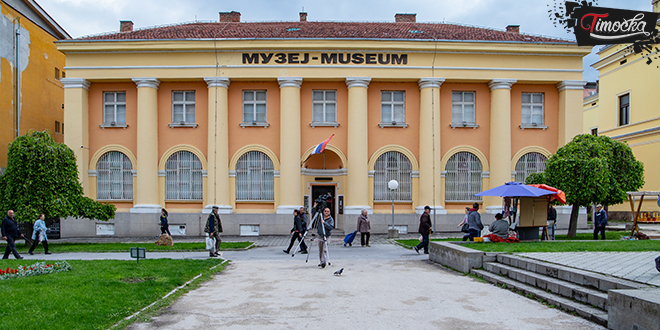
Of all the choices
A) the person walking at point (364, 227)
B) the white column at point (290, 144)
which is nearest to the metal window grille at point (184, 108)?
the white column at point (290, 144)

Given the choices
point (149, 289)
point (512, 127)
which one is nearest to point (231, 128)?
point (512, 127)

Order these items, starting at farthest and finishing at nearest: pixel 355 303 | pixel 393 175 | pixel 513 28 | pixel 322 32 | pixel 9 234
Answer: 1. pixel 513 28
2. pixel 322 32
3. pixel 393 175
4. pixel 9 234
5. pixel 355 303

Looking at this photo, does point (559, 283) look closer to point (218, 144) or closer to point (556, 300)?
point (556, 300)

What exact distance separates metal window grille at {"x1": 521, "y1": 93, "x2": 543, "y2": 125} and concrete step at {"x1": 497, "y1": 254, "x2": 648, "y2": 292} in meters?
16.8

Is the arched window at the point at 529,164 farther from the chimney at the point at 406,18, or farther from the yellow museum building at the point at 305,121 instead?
the chimney at the point at 406,18

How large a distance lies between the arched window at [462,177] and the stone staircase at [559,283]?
46.6 ft

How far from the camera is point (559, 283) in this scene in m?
8.98

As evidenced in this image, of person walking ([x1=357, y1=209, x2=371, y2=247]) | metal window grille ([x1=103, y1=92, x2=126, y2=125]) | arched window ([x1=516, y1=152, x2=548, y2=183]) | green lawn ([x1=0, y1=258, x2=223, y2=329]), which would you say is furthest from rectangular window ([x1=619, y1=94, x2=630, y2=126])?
metal window grille ([x1=103, y1=92, x2=126, y2=125])

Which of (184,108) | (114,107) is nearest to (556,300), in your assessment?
(184,108)

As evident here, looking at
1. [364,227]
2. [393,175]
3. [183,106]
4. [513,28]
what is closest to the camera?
[364,227]

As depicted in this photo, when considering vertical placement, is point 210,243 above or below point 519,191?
below

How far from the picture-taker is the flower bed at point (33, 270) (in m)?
10.8

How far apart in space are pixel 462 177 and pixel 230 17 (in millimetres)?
17671

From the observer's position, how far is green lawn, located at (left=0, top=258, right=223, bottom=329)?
23.4 feet
